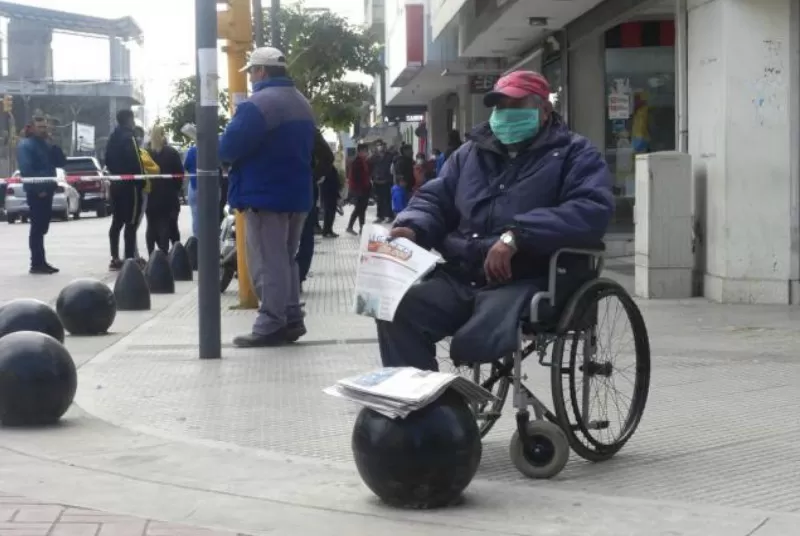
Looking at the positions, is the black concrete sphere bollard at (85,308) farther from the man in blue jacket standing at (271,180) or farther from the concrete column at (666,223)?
the concrete column at (666,223)

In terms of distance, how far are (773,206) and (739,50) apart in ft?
4.23

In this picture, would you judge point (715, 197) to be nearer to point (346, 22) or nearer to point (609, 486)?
point (609, 486)

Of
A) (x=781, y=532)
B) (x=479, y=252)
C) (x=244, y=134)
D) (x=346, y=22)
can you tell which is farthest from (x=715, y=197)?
(x=346, y=22)

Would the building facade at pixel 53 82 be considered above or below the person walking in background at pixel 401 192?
above

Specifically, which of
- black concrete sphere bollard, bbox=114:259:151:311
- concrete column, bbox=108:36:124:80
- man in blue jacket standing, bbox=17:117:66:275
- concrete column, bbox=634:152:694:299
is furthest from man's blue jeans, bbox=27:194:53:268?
concrete column, bbox=108:36:124:80

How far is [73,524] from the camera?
500cm

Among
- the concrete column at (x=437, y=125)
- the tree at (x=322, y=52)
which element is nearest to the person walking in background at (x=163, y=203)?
the tree at (x=322, y=52)

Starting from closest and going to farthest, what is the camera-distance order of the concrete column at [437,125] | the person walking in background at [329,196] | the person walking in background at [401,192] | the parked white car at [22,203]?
the person walking in background at [329,196], the person walking in background at [401,192], the parked white car at [22,203], the concrete column at [437,125]

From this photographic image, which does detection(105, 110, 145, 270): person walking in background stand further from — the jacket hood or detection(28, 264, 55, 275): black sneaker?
the jacket hood

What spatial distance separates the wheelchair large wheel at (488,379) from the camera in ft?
19.2

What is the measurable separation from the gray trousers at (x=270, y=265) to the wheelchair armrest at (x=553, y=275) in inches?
161

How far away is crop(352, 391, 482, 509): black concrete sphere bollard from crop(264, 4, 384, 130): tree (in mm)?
31844

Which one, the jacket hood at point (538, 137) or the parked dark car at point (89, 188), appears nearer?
the jacket hood at point (538, 137)

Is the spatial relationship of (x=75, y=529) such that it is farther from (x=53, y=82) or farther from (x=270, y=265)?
(x=53, y=82)
